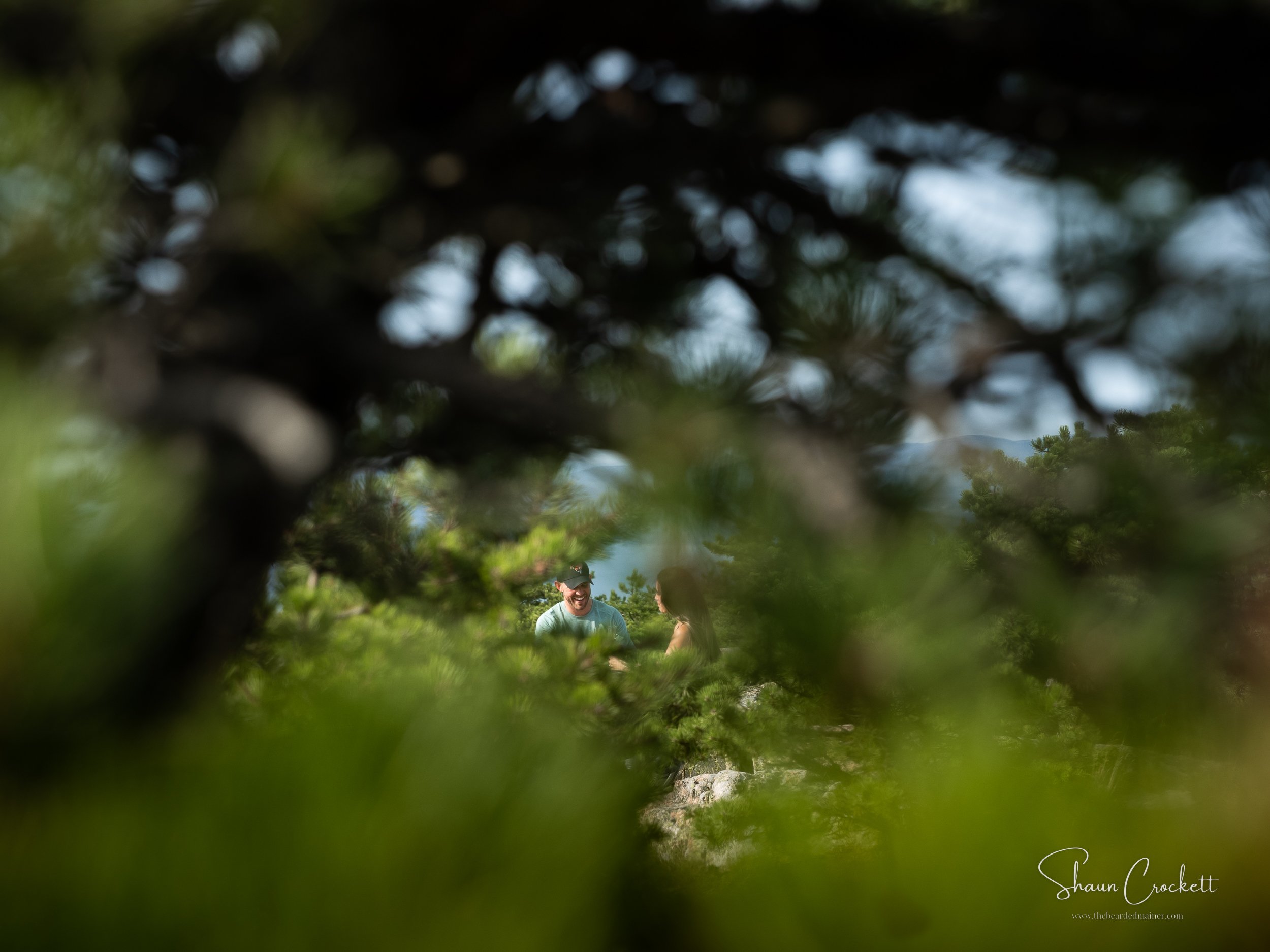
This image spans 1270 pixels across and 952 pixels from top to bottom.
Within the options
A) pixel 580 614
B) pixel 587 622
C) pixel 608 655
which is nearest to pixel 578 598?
pixel 580 614

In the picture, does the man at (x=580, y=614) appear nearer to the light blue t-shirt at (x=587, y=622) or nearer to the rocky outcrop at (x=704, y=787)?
the light blue t-shirt at (x=587, y=622)

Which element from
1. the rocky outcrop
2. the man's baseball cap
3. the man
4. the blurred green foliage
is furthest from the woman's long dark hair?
the rocky outcrop

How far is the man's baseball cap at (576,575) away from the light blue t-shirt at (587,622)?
42 millimetres

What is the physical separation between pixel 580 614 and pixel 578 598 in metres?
0.08

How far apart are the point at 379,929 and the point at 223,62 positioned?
1.87 meters

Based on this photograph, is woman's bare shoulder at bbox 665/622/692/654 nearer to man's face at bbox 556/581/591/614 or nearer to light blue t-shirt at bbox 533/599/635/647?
light blue t-shirt at bbox 533/599/635/647

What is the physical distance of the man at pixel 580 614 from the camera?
108 centimetres

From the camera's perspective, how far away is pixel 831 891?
0.23m

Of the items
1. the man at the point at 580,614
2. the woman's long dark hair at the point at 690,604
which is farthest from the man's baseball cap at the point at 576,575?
the woman's long dark hair at the point at 690,604

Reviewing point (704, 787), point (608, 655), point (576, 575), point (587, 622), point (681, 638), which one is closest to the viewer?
point (681, 638)

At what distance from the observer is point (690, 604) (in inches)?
24.9

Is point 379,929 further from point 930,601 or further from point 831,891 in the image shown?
point 930,601

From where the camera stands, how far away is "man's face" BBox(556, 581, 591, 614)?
132cm

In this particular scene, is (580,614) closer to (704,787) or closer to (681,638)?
(681,638)
